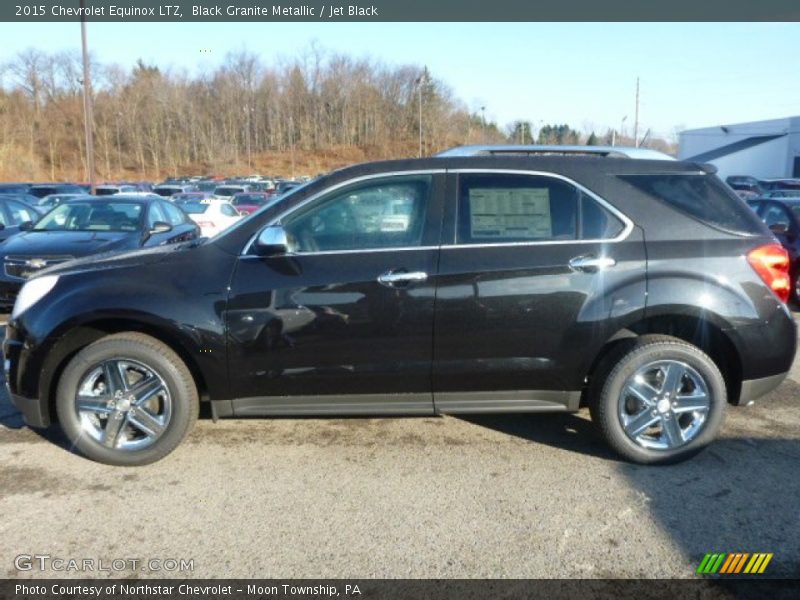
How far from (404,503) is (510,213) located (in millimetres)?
1802

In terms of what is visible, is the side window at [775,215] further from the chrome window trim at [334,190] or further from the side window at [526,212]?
the chrome window trim at [334,190]

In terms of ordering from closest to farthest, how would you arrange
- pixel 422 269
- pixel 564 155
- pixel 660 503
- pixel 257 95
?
pixel 660 503 → pixel 422 269 → pixel 564 155 → pixel 257 95

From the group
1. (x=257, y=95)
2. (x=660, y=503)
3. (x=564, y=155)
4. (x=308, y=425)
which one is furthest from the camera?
(x=257, y=95)

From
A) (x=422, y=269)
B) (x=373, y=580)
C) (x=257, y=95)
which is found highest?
(x=257, y=95)

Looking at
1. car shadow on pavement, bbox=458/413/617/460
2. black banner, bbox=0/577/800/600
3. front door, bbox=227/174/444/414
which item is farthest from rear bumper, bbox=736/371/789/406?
front door, bbox=227/174/444/414

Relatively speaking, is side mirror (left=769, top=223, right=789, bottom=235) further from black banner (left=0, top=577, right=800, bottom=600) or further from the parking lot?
black banner (left=0, top=577, right=800, bottom=600)

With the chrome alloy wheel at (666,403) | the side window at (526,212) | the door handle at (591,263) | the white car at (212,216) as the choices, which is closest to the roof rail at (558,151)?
the side window at (526,212)

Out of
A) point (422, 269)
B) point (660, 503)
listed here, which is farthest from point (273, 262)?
point (660, 503)

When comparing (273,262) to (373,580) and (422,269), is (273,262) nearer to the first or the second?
(422,269)

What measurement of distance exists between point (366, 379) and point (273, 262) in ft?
2.92

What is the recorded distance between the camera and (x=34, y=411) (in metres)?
3.79

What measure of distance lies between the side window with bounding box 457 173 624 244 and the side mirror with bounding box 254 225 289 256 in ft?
3.44

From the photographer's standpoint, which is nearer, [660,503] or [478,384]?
[660,503]

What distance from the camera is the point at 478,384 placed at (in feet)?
12.4
